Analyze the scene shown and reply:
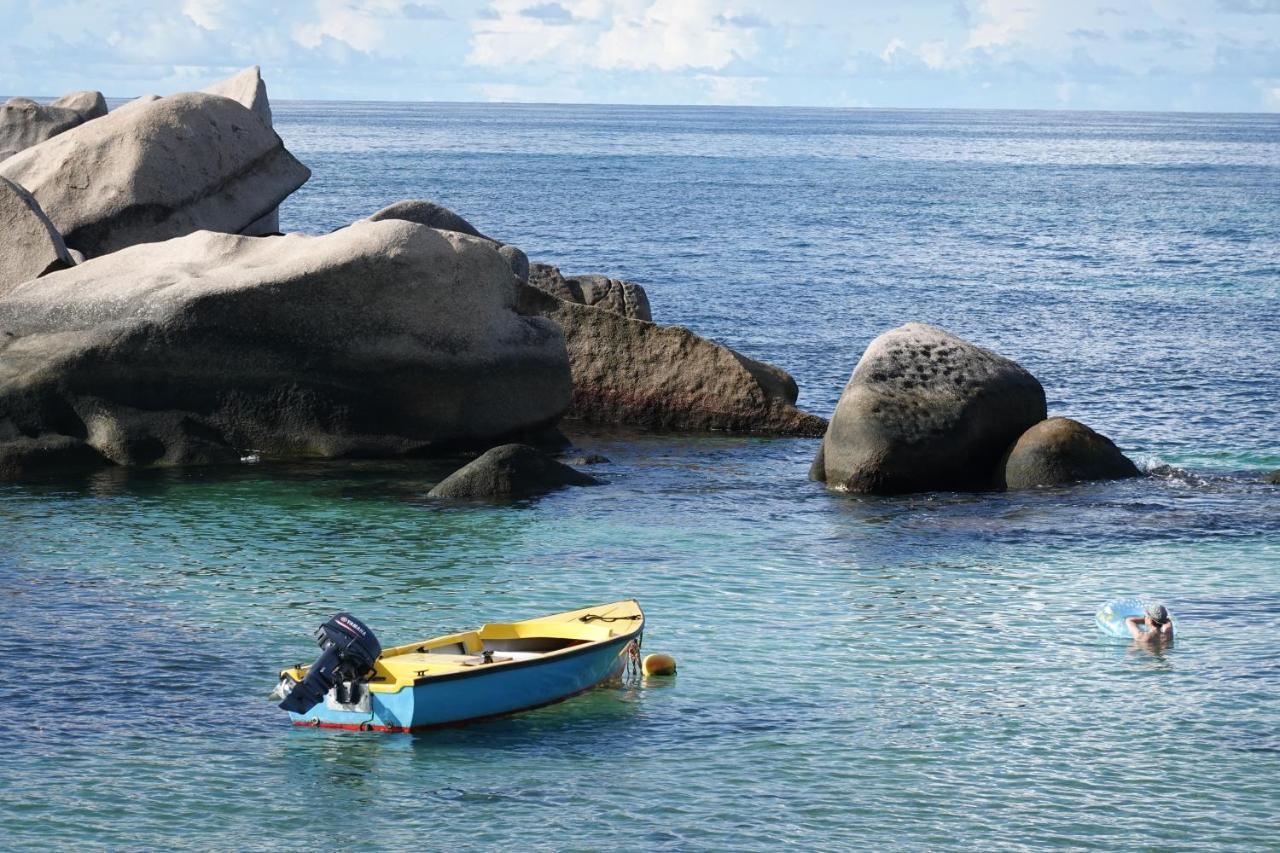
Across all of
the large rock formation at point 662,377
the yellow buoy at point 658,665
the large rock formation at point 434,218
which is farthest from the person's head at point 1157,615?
the large rock formation at point 434,218

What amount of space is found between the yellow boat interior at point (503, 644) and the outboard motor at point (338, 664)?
193 millimetres

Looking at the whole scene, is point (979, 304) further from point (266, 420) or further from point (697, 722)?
point (697, 722)

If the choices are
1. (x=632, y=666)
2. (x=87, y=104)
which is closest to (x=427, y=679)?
(x=632, y=666)

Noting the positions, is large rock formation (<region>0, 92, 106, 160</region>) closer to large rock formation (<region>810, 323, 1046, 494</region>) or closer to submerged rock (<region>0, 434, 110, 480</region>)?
submerged rock (<region>0, 434, 110, 480</region>)

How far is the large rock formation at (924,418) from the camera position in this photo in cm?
2245

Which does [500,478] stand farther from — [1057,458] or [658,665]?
[1057,458]

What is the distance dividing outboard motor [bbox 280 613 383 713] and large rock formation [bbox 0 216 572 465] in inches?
393

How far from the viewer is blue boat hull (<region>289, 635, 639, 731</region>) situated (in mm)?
13695

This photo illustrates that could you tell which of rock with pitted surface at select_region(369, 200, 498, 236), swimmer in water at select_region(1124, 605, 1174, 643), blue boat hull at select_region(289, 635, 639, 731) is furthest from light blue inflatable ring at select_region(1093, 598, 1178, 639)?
rock with pitted surface at select_region(369, 200, 498, 236)

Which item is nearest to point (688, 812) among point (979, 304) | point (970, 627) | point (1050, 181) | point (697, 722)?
point (697, 722)

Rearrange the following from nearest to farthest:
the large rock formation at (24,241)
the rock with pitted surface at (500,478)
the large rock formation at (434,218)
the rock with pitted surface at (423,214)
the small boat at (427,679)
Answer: the small boat at (427,679)
the rock with pitted surface at (500,478)
the large rock formation at (24,241)
the large rock formation at (434,218)
the rock with pitted surface at (423,214)

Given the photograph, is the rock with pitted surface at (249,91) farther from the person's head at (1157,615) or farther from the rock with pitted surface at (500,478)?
the person's head at (1157,615)

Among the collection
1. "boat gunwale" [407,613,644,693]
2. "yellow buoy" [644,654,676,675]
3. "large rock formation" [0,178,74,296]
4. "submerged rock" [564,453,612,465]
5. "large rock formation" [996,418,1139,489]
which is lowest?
"yellow buoy" [644,654,676,675]

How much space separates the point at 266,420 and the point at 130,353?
6.92 ft
